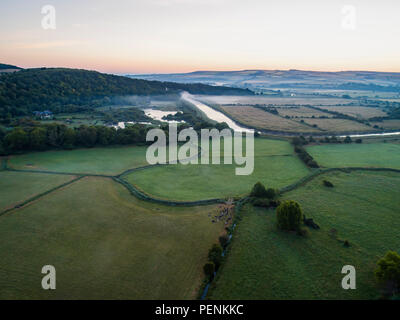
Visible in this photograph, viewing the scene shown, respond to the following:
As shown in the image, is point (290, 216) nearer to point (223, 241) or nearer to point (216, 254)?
point (223, 241)

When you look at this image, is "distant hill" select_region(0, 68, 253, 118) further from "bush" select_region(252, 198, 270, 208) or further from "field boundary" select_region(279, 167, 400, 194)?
"field boundary" select_region(279, 167, 400, 194)

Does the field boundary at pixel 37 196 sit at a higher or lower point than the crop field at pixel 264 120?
lower

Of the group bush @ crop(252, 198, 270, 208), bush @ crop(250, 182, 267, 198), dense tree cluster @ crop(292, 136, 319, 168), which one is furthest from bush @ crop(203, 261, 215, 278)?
dense tree cluster @ crop(292, 136, 319, 168)

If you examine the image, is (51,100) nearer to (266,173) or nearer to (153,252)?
(266,173)

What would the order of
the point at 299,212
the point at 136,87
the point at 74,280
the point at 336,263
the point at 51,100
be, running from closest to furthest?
1. the point at 74,280
2. the point at 336,263
3. the point at 299,212
4. the point at 51,100
5. the point at 136,87

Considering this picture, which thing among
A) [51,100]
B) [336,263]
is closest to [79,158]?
[336,263]

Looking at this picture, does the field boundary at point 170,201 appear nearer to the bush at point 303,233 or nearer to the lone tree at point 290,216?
the lone tree at point 290,216

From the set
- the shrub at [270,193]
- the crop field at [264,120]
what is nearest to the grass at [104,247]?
the shrub at [270,193]
